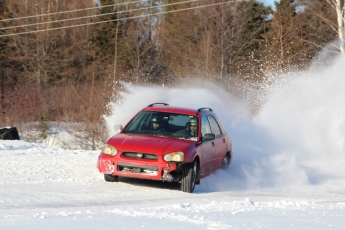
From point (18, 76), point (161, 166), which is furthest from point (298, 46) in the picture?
point (161, 166)

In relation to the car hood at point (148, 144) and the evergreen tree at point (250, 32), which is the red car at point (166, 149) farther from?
the evergreen tree at point (250, 32)

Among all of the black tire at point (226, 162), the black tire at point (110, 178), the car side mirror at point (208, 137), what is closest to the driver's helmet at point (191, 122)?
the car side mirror at point (208, 137)

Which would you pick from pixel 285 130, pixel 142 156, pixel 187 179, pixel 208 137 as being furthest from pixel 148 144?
pixel 285 130

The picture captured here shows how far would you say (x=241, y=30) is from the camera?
41.2 m

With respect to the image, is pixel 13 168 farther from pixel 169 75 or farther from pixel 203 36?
pixel 203 36

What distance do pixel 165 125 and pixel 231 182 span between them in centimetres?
Answer: 167

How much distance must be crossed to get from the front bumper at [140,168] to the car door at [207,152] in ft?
3.56

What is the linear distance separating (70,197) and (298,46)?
2813 cm

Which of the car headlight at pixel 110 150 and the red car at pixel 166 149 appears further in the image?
the car headlight at pixel 110 150

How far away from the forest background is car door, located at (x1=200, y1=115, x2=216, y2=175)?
11.9 meters

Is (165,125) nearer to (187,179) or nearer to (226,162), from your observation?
(187,179)

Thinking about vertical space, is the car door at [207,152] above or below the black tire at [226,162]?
above

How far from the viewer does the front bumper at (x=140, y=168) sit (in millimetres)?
10031

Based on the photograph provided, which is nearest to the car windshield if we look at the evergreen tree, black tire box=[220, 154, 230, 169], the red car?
the red car
